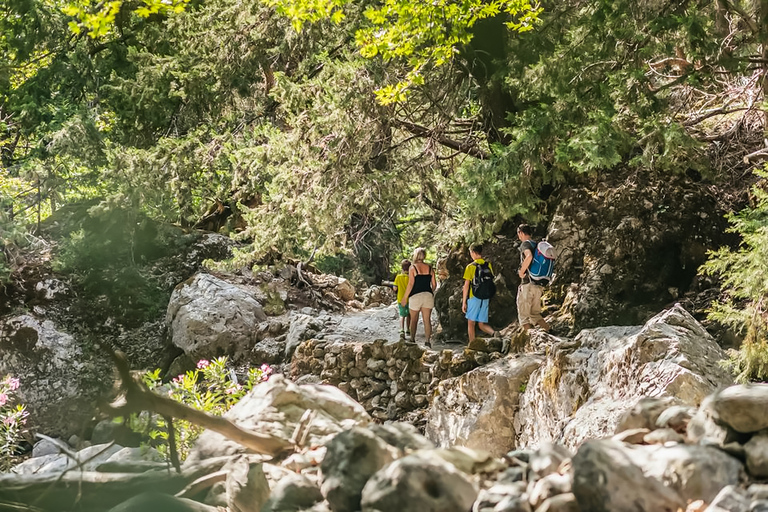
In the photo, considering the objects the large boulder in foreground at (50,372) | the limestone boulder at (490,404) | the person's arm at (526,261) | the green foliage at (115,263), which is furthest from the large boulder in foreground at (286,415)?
the green foliage at (115,263)

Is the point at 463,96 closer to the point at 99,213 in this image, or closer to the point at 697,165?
the point at 697,165

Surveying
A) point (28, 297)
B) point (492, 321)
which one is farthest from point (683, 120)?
point (28, 297)

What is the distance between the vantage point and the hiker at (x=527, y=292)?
29.6 feet

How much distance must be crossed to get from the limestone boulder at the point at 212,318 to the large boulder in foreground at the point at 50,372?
186 centimetres

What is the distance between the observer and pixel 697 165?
30.2 ft

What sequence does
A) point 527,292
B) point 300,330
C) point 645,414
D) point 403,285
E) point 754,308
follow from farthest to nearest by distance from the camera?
point 300,330
point 403,285
point 527,292
point 754,308
point 645,414

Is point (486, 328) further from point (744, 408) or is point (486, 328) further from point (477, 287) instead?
point (744, 408)

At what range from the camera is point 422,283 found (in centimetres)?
1041

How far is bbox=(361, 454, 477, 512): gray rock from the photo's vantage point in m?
2.61

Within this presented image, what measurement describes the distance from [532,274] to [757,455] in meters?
6.46

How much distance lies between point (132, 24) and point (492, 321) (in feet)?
33.3

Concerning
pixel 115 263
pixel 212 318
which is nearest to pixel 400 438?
pixel 212 318

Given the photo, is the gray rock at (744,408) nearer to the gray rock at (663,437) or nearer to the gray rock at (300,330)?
the gray rock at (663,437)

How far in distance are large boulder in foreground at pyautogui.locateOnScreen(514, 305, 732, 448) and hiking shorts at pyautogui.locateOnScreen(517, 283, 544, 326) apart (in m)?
1.60
